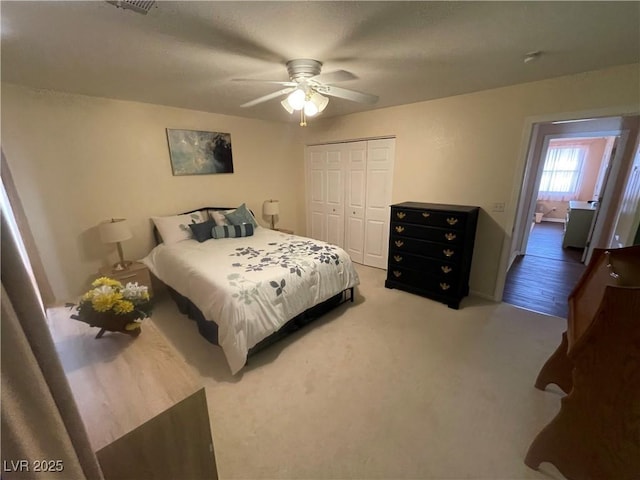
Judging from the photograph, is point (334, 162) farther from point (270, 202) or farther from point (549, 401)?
point (549, 401)

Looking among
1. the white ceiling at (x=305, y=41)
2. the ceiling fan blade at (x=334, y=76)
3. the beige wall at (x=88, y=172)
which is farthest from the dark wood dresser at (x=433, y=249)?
the beige wall at (x=88, y=172)

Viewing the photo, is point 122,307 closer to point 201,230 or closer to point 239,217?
point 201,230

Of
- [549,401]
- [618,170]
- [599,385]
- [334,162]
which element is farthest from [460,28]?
[618,170]

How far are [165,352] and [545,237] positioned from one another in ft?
23.6

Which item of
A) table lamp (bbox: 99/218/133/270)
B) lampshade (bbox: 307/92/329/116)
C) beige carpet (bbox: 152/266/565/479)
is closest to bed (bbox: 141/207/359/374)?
beige carpet (bbox: 152/266/565/479)

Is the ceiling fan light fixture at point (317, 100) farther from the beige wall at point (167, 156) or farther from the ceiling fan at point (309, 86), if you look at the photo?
the beige wall at point (167, 156)

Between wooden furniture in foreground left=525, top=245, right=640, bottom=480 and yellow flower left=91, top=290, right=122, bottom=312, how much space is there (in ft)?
7.24

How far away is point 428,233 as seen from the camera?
304 centimetres

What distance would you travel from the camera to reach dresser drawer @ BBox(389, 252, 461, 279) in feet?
9.66

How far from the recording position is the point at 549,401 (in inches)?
71.8

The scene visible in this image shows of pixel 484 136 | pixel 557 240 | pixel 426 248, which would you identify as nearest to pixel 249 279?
pixel 426 248

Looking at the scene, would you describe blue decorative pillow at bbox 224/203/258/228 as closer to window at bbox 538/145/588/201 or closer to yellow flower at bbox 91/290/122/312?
yellow flower at bbox 91/290/122/312

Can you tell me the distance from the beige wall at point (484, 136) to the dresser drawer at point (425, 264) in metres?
0.52

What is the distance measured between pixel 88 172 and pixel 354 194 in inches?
130
